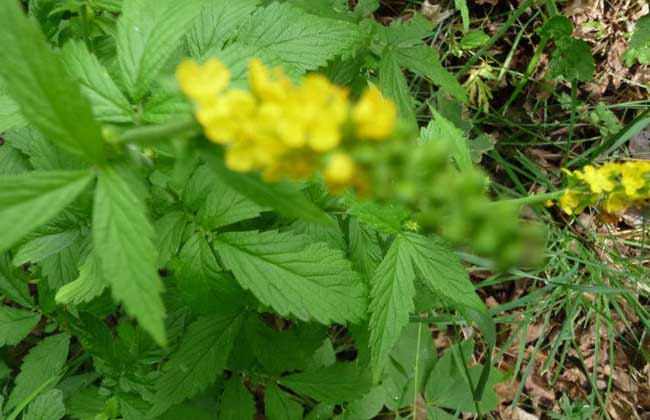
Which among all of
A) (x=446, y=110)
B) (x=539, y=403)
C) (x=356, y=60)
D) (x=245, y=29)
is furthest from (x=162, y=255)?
(x=539, y=403)

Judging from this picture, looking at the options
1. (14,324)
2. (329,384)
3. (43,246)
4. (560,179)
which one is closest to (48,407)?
(14,324)

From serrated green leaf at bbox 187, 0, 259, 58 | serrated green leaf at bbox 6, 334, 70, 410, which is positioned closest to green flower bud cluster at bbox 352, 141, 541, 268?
serrated green leaf at bbox 187, 0, 259, 58

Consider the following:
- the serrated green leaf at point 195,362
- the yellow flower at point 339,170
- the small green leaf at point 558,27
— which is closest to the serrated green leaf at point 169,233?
the serrated green leaf at point 195,362

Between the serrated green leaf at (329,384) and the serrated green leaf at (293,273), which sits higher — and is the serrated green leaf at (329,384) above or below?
below

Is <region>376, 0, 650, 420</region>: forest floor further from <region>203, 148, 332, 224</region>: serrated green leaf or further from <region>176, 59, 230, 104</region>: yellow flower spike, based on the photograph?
<region>176, 59, 230, 104</region>: yellow flower spike

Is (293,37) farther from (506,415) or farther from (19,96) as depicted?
(506,415)

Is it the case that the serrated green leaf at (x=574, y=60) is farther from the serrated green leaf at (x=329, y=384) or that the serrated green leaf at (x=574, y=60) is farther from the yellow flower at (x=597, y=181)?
the serrated green leaf at (x=329, y=384)
